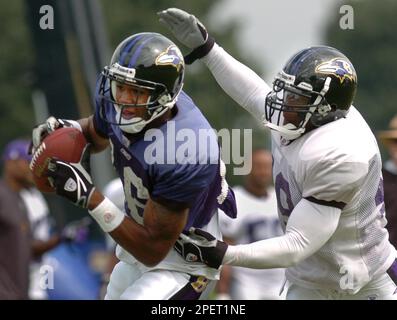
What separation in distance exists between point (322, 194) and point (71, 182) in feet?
3.35

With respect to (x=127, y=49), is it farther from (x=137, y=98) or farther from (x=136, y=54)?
(x=137, y=98)

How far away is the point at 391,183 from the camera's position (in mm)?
6320

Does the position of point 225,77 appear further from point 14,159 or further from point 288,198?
point 14,159

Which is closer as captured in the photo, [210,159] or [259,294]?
[210,159]

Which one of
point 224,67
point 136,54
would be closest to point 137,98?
point 136,54

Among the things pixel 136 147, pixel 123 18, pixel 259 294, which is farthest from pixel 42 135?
pixel 123 18

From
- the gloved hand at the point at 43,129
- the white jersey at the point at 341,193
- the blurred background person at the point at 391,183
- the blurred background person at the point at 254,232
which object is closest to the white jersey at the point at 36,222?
the blurred background person at the point at 254,232

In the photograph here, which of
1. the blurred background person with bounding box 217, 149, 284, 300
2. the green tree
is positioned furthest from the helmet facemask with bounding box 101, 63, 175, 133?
the green tree

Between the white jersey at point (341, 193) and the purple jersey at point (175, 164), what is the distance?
31cm

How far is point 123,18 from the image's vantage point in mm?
25266

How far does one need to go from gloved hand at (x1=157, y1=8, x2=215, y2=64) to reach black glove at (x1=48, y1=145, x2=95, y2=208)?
916 millimetres

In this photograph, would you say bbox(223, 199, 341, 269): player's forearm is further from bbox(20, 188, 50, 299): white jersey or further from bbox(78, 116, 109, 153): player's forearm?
bbox(20, 188, 50, 299): white jersey

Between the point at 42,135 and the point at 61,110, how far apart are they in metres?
4.57

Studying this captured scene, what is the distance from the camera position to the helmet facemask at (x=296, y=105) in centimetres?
485
